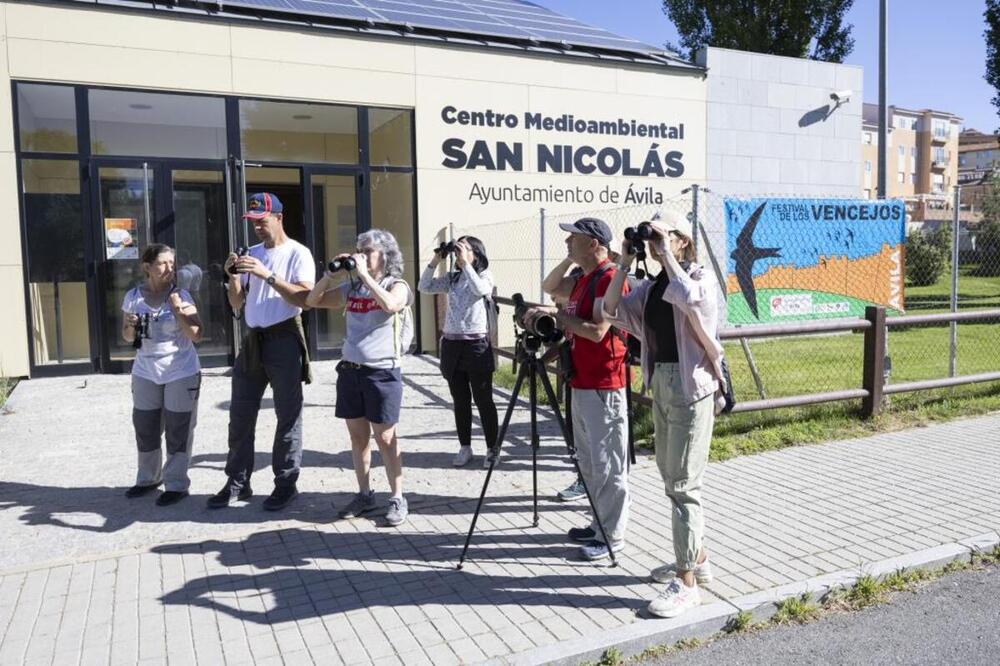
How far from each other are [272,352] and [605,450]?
236 centimetres

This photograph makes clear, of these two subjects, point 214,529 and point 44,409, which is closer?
point 214,529

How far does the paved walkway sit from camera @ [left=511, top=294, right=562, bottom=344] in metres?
1.26

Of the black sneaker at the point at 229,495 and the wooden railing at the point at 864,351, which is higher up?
the wooden railing at the point at 864,351

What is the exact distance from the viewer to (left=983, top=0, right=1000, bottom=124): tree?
21994 mm

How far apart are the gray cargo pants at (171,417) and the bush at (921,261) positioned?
87.6 feet

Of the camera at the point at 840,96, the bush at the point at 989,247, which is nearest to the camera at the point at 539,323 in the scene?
the camera at the point at 840,96

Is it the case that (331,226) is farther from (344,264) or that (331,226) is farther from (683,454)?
(683,454)

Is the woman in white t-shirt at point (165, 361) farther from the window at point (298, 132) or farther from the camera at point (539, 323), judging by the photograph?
the window at point (298, 132)

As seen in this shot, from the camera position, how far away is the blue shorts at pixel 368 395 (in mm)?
4898

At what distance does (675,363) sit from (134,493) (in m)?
3.99

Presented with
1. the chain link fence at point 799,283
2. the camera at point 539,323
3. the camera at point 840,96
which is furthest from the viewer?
the camera at point 840,96

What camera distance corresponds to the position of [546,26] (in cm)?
1407

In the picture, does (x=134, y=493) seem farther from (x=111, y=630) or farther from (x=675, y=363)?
(x=675, y=363)

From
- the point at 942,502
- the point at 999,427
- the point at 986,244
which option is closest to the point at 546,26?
the point at 999,427
